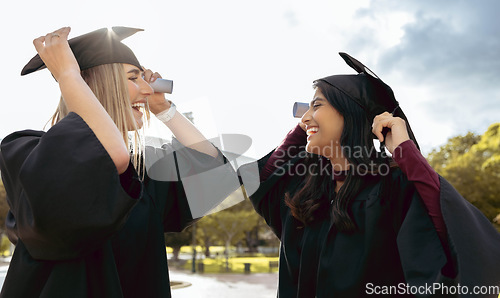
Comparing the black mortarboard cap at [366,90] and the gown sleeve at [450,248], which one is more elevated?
the black mortarboard cap at [366,90]

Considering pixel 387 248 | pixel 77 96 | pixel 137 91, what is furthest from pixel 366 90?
pixel 77 96

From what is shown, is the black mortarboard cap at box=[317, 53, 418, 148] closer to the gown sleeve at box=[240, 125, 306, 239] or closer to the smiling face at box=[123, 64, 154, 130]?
the gown sleeve at box=[240, 125, 306, 239]

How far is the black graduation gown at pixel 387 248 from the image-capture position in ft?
7.40

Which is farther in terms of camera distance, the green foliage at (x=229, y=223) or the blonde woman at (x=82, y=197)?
the green foliage at (x=229, y=223)

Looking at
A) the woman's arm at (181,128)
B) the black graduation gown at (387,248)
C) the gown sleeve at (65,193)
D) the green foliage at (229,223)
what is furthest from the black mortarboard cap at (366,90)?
the green foliage at (229,223)

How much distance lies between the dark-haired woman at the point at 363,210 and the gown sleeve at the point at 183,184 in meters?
0.49

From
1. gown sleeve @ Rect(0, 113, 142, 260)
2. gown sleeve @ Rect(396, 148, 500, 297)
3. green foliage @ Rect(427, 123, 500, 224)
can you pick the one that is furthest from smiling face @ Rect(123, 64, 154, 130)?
green foliage @ Rect(427, 123, 500, 224)

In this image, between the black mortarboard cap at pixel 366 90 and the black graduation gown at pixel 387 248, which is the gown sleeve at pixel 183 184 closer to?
the black graduation gown at pixel 387 248

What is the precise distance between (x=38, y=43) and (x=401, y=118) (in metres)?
2.00

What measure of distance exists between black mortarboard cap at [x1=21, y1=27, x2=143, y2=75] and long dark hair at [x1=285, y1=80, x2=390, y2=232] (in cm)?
124

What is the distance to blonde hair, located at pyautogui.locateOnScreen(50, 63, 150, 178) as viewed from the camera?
87.4 inches

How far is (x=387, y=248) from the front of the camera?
254 cm

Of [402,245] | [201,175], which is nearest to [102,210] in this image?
[201,175]

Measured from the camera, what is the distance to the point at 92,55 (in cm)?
240
